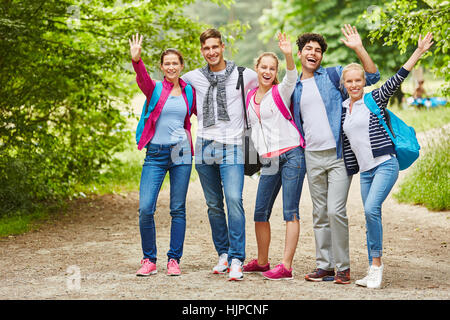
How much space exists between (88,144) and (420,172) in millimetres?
6557

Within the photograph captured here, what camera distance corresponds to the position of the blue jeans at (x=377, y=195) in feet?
15.4

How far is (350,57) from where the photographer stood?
68.9 ft

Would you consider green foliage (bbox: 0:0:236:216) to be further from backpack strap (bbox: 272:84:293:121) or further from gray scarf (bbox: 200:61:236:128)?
backpack strap (bbox: 272:84:293:121)

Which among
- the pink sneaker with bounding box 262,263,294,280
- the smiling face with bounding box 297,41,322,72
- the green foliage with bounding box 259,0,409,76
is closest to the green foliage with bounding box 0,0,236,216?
the smiling face with bounding box 297,41,322,72

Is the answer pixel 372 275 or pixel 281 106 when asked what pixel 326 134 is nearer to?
pixel 281 106

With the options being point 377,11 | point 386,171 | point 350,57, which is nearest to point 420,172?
point 377,11

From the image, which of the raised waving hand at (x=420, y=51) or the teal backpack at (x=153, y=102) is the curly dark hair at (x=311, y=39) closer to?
the raised waving hand at (x=420, y=51)

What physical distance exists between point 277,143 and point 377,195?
0.95 metres

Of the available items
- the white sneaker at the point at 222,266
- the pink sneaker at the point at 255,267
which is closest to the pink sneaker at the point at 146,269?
the white sneaker at the point at 222,266

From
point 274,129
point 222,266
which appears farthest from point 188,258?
point 274,129

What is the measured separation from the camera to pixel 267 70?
4.99 metres

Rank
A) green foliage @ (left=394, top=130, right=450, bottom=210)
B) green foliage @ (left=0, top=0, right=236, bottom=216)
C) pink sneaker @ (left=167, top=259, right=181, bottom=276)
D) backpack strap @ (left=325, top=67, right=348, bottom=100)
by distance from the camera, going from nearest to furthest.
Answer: backpack strap @ (left=325, top=67, right=348, bottom=100)
pink sneaker @ (left=167, top=259, right=181, bottom=276)
green foliage @ (left=0, top=0, right=236, bottom=216)
green foliage @ (left=394, top=130, right=450, bottom=210)

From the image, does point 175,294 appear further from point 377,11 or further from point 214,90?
point 377,11

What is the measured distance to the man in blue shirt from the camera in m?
4.84
